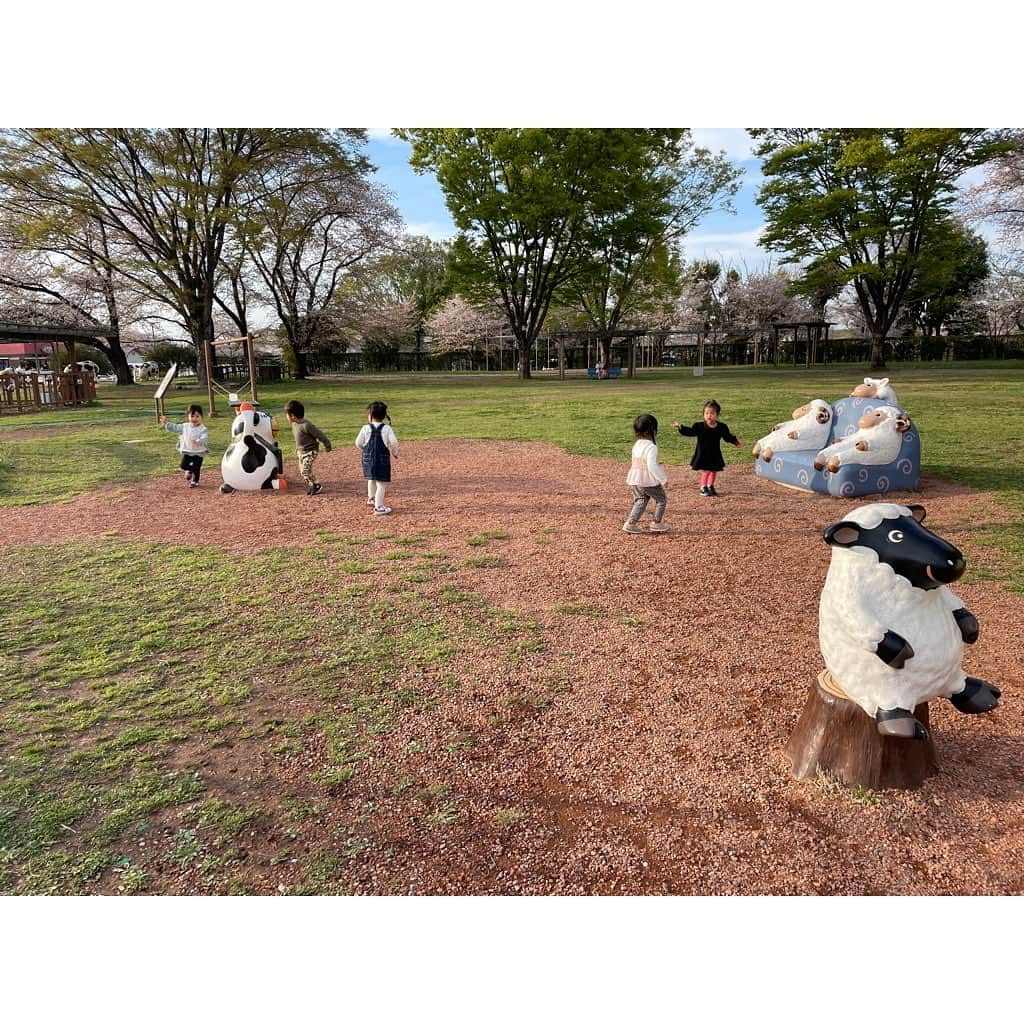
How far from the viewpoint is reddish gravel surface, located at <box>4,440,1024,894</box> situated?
7.96 feet

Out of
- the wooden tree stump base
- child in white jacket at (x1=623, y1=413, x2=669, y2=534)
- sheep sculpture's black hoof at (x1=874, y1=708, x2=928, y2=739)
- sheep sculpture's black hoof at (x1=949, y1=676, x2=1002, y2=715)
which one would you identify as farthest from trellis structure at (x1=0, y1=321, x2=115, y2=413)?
sheep sculpture's black hoof at (x1=949, y1=676, x2=1002, y2=715)

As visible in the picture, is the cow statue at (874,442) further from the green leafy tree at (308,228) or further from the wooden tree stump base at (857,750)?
the green leafy tree at (308,228)

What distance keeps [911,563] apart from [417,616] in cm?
325

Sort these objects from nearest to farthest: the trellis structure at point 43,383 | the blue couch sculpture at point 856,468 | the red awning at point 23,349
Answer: the blue couch sculpture at point 856,468 → the trellis structure at point 43,383 → the red awning at point 23,349

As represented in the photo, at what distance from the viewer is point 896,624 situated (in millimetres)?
2668

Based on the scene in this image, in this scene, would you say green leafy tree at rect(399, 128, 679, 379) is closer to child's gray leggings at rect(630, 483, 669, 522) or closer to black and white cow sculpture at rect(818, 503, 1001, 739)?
child's gray leggings at rect(630, 483, 669, 522)

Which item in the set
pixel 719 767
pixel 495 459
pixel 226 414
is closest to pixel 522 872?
pixel 719 767

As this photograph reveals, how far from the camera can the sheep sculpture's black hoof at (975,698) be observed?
107 inches

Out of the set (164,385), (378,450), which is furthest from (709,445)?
(164,385)

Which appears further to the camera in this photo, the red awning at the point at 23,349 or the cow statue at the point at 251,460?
the red awning at the point at 23,349

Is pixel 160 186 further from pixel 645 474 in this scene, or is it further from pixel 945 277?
pixel 945 277

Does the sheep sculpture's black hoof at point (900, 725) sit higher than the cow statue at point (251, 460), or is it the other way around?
the cow statue at point (251, 460)

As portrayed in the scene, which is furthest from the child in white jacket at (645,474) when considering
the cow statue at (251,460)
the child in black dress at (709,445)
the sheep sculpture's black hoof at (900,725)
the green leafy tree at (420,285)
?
the green leafy tree at (420,285)

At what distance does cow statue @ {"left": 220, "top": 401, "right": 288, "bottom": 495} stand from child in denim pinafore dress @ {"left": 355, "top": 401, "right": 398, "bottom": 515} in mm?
1965
